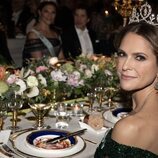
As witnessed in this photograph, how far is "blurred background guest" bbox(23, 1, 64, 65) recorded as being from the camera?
13.9ft

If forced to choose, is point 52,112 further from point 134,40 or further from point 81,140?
point 134,40

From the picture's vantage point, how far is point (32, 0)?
21.7 feet

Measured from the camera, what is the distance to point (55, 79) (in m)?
2.63

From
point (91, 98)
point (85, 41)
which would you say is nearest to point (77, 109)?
point (91, 98)

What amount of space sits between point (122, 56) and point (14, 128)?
878mm

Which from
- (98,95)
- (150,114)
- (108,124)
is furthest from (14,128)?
(150,114)

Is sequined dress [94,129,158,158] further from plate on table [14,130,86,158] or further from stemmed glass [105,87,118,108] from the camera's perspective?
stemmed glass [105,87,118,108]

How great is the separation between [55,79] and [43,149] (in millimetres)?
852

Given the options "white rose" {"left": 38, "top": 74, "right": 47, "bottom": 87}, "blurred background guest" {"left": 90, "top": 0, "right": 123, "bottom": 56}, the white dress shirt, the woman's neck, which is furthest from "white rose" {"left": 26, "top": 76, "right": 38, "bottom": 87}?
"blurred background guest" {"left": 90, "top": 0, "right": 123, "bottom": 56}

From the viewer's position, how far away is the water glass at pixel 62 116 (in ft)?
7.64

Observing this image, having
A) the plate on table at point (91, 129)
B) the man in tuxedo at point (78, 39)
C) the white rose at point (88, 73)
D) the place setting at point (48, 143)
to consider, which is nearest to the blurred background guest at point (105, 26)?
the man in tuxedo at point (78, 39)

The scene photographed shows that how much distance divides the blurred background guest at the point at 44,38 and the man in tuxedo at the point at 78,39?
0.09 meters

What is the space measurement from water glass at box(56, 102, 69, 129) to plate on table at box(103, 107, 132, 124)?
0.25m

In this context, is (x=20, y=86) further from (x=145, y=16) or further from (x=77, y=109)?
(x=145, y=16)
